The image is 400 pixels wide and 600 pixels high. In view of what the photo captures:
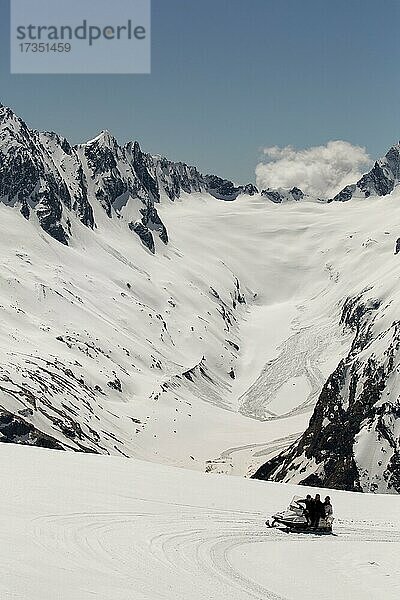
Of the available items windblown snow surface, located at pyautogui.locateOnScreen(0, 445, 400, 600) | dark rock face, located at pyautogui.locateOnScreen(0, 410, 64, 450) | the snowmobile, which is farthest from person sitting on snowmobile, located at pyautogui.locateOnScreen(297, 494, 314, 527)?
dark rock face, located at pyautogui.locateOnScreen(0, 410, 64, 450)

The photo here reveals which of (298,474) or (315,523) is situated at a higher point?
(315,523)

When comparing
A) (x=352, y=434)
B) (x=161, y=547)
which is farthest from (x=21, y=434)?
(x=161, y=547)

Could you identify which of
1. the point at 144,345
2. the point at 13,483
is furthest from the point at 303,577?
the point at 144,345

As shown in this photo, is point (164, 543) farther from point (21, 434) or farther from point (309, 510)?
point (21, 434)

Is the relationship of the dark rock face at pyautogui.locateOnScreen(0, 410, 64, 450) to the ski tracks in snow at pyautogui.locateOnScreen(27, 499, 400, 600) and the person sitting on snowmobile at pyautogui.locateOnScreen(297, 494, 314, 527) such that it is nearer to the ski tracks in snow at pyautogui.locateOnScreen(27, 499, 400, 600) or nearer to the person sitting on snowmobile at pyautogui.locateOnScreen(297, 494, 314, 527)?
the ski tracks in snow at pyautogui.locateOnScreen(27, 499, 400, 600)

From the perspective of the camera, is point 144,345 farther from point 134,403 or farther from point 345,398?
point 345,398
